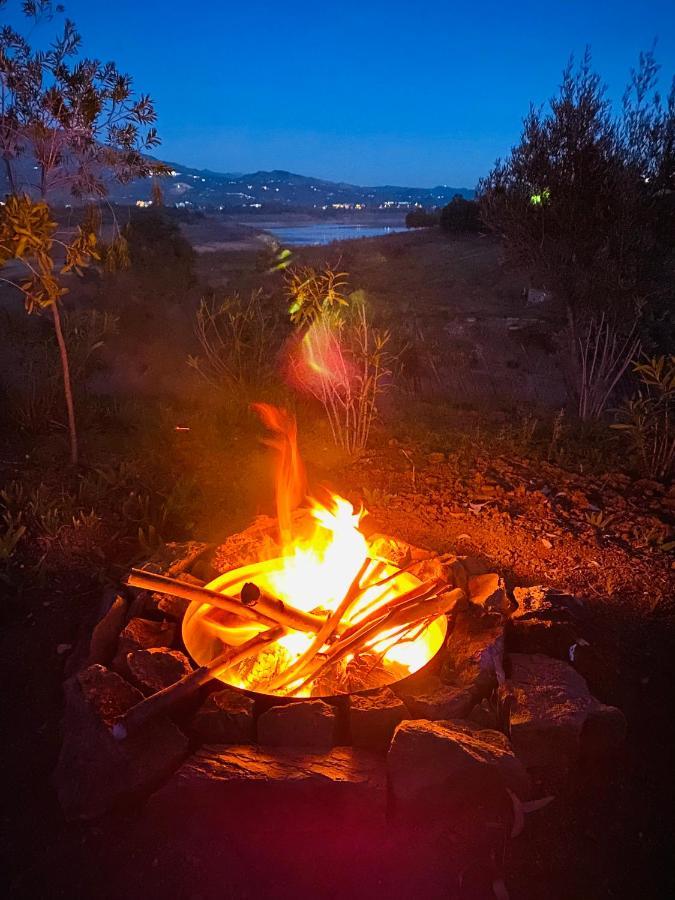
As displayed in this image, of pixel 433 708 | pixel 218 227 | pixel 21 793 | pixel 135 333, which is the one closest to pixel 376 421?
pixel 433 708

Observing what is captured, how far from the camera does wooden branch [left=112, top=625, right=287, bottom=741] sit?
2322 millimetres

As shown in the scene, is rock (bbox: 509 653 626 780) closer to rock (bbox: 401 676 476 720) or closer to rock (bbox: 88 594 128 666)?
rock (bbox: 401 676 476 720)

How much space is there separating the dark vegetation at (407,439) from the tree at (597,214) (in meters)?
0.02

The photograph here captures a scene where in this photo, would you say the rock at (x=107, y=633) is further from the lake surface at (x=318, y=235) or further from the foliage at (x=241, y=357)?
the lake surface at (x=318, y=235)

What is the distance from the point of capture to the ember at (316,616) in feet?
8.93

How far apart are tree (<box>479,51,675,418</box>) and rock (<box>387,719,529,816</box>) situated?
17.1 ft

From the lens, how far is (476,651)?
8.86ft

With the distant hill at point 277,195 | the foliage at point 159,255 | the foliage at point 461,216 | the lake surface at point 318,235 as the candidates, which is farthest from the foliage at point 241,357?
the distant hill at point 277,195

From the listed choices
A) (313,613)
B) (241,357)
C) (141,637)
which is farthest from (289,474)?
(241,357)

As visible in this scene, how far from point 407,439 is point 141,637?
3.11m

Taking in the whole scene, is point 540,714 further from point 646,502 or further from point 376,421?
point 376,421

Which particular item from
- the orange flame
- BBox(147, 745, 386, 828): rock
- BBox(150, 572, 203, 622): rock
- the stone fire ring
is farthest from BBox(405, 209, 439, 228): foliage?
BBox(147, 745, 386, 828): rock

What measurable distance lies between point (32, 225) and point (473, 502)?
340 centimetres

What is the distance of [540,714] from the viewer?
2379 mm
